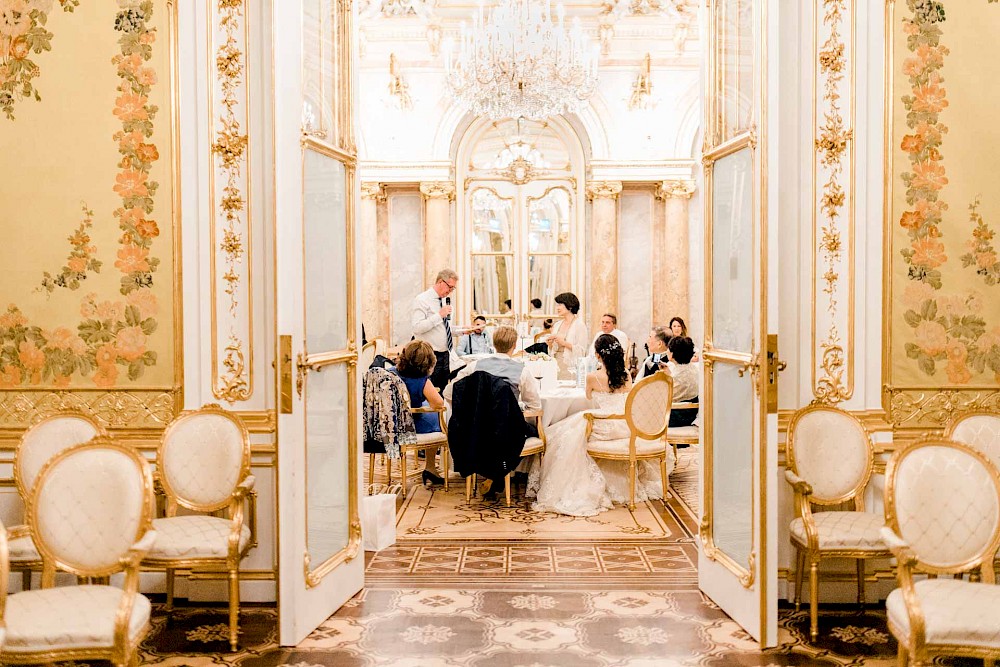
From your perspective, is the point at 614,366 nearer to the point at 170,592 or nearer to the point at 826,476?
the point at 826,476

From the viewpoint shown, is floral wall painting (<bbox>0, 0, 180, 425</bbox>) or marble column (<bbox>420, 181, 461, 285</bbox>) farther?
marble column (<bbox>420, 181, 461, 285</bbox>)

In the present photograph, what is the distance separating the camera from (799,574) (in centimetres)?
415

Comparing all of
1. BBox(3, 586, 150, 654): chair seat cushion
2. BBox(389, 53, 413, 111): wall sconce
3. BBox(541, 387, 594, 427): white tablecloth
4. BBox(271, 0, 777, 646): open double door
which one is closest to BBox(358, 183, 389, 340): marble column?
BBox(389, 53, 413, 111): wall sconce

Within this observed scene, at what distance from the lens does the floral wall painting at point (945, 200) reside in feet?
13.6

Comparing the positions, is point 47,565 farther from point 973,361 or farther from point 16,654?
point 973,361

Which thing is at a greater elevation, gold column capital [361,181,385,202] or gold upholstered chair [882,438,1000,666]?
gold column capital [361,181,385,202]

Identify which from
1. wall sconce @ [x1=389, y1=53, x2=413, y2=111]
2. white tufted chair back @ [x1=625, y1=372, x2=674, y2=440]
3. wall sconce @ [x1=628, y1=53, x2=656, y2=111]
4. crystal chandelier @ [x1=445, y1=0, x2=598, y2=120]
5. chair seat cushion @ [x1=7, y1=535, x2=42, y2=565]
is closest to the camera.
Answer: chair seat cushion @ [x1=7, y1=535, x2=42, y2=565]

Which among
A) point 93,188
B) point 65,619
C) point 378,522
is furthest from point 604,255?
point 65,619

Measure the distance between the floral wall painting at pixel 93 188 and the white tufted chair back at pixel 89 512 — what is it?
112cm

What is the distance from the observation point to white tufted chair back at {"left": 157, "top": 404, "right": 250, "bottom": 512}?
400cm

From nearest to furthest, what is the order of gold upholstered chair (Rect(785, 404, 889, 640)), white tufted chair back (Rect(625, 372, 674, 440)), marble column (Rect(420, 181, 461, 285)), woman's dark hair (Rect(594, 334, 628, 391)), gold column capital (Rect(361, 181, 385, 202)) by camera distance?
gold upholstered chair (Rect(785, 404, 889, 640)), white tufted chair back (Rect(625, 372, 674, 440)), woman's dark hair (Rect(594, 334, 628, 391)), gold column capital (Rect(361, 181, 385, 202)), marble column (Rect(420, 181, 461, 285))

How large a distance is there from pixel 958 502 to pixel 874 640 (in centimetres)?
96

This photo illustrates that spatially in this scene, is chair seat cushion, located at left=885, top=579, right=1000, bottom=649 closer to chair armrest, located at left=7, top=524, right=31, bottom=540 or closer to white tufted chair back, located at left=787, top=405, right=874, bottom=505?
white tufted chair back, located at left=787, top=405, right=874, bottom=505

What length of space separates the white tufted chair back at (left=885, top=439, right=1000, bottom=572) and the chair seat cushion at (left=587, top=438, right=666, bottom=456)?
9.85 ft
